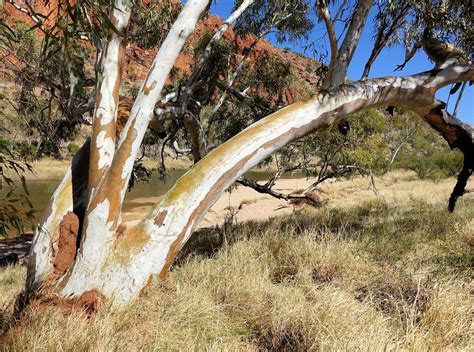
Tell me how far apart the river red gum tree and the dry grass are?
0.95ft

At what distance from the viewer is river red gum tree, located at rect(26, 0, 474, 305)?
2818 millimetres

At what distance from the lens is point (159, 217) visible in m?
2.97

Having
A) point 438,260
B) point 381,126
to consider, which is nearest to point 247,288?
point 438,260

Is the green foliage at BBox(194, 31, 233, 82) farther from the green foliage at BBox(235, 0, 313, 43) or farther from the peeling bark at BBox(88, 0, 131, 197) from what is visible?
the peeling bark at BBox(88, 0, 131, 197)

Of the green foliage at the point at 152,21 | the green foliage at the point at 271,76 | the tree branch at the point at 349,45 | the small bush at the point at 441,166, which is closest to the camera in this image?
the tree branch at the point at 349,45

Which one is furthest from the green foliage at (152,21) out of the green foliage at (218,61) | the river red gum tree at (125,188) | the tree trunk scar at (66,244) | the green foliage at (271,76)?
the tree trunk scar at (66,244)

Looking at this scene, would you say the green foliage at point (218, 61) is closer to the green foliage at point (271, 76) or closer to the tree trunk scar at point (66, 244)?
the green foliage at point (271, 76)

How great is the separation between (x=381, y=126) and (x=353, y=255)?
11996 mm

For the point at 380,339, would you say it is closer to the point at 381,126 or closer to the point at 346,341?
the point at 346,341

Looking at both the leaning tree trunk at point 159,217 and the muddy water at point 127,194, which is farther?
the muddy water at point 127,194

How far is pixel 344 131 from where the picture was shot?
4824 mm

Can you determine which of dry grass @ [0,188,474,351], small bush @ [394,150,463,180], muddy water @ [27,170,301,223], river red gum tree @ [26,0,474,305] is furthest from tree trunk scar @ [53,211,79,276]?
small bush @ [394,150,463,180]

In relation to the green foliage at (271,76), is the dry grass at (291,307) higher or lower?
lower

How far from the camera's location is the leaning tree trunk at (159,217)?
9.12 ft
